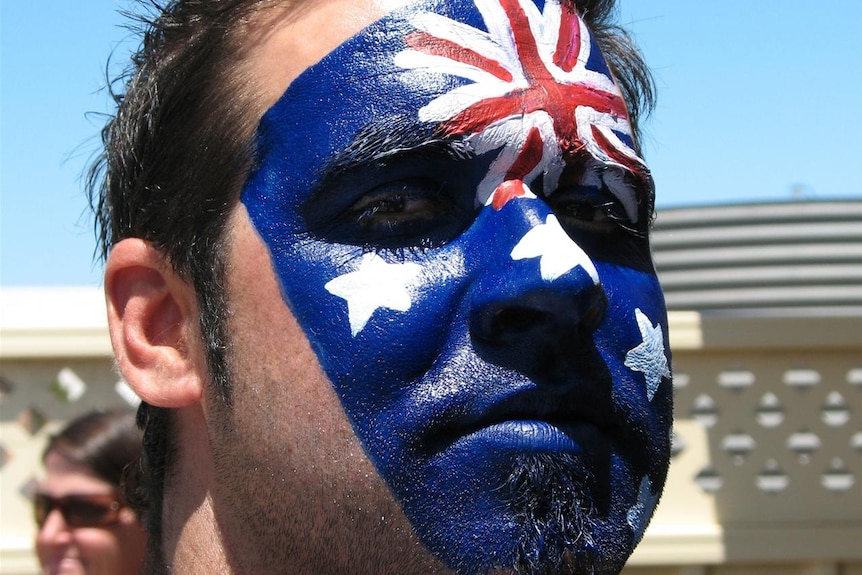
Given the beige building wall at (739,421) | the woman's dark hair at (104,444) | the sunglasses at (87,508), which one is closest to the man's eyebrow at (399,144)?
the woman's dark hair at (104,444)

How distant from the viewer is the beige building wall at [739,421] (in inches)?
195

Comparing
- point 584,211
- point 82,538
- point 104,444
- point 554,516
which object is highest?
point 584,211

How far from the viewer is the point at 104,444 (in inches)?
134

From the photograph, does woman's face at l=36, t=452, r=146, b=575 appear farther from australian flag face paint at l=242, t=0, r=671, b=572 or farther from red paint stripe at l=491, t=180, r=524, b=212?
red paint stripe at l=491, t=180, r=524, b=212

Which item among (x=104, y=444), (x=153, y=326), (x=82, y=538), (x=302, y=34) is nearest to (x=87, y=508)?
(x=82, y=538)

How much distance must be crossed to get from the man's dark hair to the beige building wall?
273 cm

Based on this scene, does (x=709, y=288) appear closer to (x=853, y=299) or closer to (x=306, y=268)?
(x=853, y=299)

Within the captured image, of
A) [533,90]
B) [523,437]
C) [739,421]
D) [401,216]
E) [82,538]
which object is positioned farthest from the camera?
[739,421]

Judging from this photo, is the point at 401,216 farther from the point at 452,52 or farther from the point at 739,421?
the point at 739,421

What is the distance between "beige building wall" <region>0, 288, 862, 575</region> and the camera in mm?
4949

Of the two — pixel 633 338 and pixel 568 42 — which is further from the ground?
pixel 568 42

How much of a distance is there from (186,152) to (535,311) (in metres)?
0.79

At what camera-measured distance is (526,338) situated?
168 cm

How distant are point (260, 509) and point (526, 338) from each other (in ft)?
1.78
